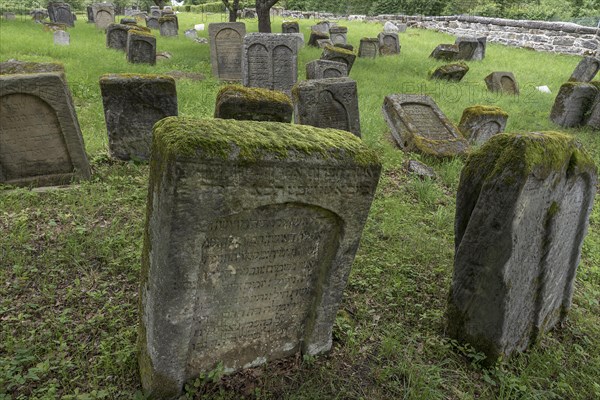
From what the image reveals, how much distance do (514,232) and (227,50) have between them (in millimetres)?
11135

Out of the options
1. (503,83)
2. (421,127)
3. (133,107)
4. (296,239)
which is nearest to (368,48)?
(503,83)

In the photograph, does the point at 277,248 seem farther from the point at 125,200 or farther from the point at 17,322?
the point at 125,200

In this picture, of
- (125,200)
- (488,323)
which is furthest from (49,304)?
(488,323)

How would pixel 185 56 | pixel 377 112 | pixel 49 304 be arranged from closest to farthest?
pixel 49 304
pixel 377 112
pixel 185 56

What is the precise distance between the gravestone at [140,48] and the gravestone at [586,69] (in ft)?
43.0

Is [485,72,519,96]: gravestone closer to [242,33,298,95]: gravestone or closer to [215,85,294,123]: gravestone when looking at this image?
[242,33,298,95]: gravestone

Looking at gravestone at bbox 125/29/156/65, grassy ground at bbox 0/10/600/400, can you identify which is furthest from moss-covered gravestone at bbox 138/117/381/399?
gravestone at bbox 125/29/156/65

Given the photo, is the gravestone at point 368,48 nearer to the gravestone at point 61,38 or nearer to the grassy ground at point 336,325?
the gravestone at point 61,38

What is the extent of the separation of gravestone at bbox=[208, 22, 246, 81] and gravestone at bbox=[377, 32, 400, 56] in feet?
24.3

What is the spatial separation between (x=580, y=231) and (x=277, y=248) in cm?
266

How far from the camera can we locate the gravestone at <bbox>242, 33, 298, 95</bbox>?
9.99 m

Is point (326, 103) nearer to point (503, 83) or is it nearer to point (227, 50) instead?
point (227, 50)

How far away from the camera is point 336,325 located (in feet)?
11.1

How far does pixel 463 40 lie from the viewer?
→ 17.7 m
